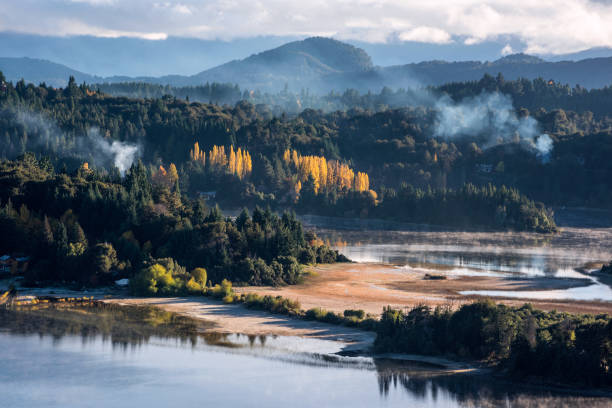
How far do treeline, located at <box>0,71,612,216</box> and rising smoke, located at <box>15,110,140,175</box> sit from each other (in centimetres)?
33

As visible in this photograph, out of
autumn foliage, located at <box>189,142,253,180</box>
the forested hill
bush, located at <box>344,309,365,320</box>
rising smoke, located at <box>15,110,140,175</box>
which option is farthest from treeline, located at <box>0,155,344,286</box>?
rising smoke, located at <box>15,110,140,175</box>

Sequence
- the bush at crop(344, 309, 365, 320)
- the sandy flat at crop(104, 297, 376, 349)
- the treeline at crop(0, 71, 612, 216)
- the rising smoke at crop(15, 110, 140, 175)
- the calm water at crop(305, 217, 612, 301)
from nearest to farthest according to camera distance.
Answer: the sandy flat at crop(104, 297, 376, 349) → the bush at crop(344, 309, 365, 320) → the calm water at crop(305, 217, 612, 301) → the treeline at crop(0, 71, 612, 216) → the rising smoke at crop(15, 110, 140, 175)

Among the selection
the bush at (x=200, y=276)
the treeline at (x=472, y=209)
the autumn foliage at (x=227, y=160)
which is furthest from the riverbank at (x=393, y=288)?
the autumn foliage at (x=227, y=160)

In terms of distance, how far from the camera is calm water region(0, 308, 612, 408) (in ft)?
97.0

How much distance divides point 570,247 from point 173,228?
169 ft

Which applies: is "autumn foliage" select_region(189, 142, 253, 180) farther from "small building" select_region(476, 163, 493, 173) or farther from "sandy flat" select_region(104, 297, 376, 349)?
"sandy flat" select_region(104, 297, 376, 349)

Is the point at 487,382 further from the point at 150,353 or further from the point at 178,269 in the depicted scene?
the point at 178,269

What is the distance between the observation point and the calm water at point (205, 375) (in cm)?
2956

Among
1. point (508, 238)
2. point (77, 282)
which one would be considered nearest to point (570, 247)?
point (508, 238)

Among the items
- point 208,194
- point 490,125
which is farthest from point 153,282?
point 490,125

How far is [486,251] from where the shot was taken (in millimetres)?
82938

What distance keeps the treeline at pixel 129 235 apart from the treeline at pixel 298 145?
222 ft

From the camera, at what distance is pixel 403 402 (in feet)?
98.0

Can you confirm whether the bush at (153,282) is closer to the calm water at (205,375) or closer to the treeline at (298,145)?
the calm water at (205,375)
